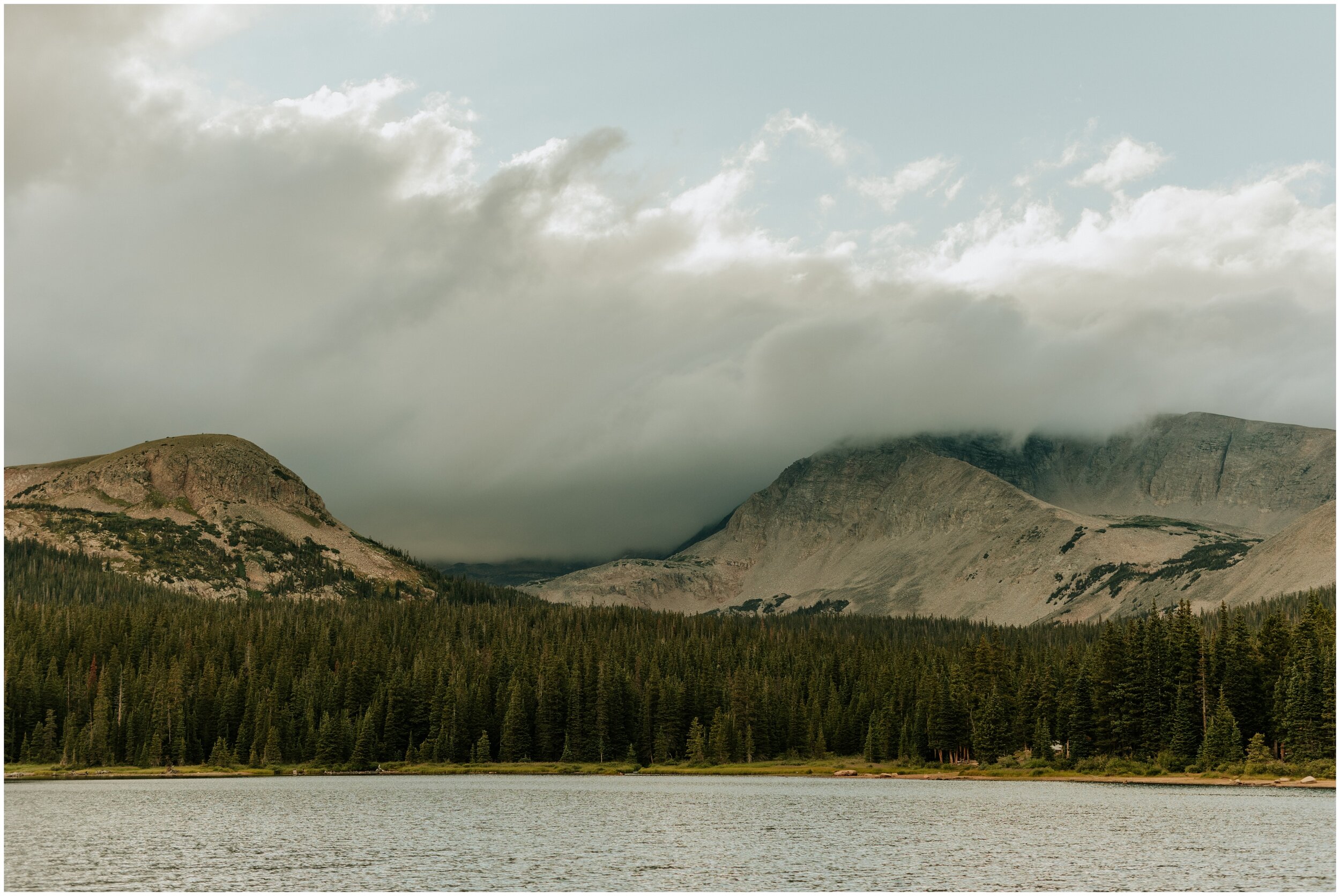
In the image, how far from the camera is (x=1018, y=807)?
110 m

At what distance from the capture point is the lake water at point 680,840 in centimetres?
6738

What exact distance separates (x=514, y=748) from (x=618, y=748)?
18.4 metres

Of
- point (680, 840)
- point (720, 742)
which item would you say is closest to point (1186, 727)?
point (720, 742)

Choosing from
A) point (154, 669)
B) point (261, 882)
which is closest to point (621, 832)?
point (261, 882)

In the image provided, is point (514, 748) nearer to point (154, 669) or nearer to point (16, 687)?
point (154, 669)

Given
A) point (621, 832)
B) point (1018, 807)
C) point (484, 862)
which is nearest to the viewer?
point (484, 862)

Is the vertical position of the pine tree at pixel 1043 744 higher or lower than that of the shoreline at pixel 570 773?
higher

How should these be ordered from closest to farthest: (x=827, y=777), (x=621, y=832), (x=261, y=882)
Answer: (x=261, y=882), (x=621, y=832), (x=827, y=777)

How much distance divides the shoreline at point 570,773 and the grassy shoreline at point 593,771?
9 cm

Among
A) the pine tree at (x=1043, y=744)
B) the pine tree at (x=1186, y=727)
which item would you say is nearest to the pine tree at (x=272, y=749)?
the pine tree at (x=1043, y=744)

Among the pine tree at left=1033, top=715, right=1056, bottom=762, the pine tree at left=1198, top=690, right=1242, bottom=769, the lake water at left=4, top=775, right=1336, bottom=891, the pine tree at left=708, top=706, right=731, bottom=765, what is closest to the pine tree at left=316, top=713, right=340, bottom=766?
the lake water at left=4, top=775, right=1336, bottom=891

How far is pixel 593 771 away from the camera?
179125 mm

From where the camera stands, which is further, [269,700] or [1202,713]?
[269,700]

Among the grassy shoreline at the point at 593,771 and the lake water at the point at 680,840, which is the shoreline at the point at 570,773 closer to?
the grassy shoreline at the point at 593,771
